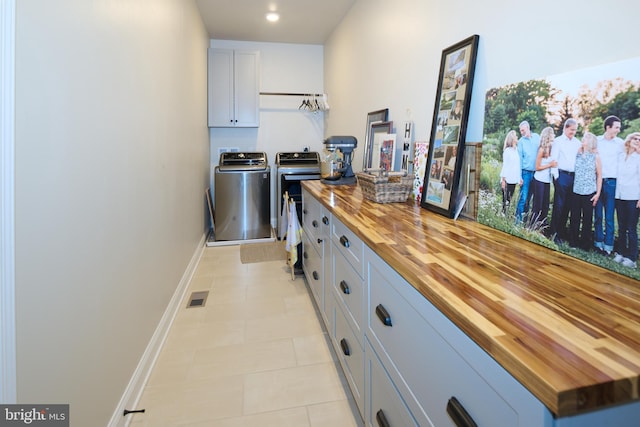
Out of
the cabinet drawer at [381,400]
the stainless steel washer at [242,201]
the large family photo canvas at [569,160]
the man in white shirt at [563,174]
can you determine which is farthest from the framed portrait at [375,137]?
the stainless steel washer at [242,201]

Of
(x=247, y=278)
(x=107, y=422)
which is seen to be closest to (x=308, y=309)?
(x=247, y=278)

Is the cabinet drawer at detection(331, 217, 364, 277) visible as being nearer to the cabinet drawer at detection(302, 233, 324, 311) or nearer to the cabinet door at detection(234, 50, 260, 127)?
the cabinet drawer at detection(302, 233, 324, 311)

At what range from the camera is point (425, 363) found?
0.87 meters

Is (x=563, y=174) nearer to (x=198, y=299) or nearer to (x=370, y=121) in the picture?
(x=370, y=121)

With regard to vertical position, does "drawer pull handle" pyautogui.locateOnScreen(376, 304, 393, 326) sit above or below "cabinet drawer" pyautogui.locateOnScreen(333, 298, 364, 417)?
above

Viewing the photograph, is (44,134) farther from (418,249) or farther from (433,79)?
(433,79)

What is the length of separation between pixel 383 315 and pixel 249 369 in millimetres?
1084

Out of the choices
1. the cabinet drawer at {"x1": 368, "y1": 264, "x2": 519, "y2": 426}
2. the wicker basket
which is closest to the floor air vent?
the wicker basket

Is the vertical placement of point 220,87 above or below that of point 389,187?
above

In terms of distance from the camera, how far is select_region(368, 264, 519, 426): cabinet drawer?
25.4 inches

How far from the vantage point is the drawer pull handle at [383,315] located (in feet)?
3.59

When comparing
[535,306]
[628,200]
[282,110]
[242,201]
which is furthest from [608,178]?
[282,110]

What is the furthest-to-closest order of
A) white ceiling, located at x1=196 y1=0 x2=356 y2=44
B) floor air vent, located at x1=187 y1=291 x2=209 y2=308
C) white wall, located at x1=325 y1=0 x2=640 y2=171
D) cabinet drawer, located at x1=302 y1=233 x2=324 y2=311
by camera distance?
1. white ceiling, located at x1=196 y1=0 x2=356 y2=44
2. floor air vent, located at x1=187 y1=291 x2=209 y2=308
3. cabinet drawer, located at x1=302 y1=233 x2=324 y2=311
4. white wall, located at x1=325 y1=0 x2=640 y2=171

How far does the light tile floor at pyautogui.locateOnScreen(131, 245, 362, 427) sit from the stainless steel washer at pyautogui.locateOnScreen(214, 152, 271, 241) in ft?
4.83
